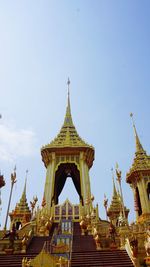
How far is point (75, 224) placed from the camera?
22.2m

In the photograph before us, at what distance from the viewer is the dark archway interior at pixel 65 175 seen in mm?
31531

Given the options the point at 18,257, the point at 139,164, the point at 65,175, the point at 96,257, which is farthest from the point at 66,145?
the point at 96,257

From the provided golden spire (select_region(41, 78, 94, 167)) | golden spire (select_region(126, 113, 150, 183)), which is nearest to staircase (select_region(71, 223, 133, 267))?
golden spire (select_region(41, 78, 94, 167))

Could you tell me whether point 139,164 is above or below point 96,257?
above

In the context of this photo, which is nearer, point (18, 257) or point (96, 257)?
point (96, 257)

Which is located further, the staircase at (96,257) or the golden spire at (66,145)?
the golden spire at (66,145)

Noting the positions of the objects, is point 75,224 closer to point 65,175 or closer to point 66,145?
point 66,145

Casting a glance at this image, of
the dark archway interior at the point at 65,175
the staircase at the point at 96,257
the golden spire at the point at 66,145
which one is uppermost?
the golden spire at the point at 66,145

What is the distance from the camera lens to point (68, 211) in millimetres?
25156

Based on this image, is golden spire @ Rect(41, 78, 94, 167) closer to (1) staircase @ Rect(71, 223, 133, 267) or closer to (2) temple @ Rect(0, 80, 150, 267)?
(2) temple @ Rect(0, 80, 150, 267)

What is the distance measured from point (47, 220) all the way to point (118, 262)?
1060cm

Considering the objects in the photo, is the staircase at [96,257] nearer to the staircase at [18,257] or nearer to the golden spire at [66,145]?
the staircase at [18,257]

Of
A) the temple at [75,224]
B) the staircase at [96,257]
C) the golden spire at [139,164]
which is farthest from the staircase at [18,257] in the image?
the golden spire at [139,164]

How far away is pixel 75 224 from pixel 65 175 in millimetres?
12713
